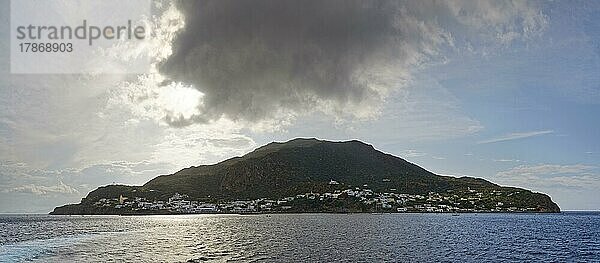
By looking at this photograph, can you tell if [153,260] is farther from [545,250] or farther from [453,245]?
[545,250]

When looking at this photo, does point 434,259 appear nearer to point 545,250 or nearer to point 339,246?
point 339,246

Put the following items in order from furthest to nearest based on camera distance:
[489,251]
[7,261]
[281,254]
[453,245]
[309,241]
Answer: [309,241] < [453,245] < [489,251] < [281,254] < [7,261]

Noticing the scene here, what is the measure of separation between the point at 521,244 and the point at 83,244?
88.3 meters

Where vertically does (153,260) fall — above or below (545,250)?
above

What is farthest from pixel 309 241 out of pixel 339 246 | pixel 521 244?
pixel 521 244

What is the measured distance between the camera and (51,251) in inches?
3238

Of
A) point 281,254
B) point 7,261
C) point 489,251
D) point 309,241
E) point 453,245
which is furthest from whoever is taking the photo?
point 309,241

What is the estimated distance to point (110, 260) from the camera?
69938mm

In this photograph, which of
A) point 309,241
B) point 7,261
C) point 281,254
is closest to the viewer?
point 7,261

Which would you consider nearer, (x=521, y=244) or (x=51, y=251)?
(x=51, y=251)

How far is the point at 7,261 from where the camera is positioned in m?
67.9

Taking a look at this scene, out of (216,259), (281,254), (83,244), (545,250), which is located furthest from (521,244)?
(83,244)

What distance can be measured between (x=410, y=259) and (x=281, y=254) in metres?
20.2

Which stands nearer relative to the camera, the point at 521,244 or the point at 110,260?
the point at 110,260
